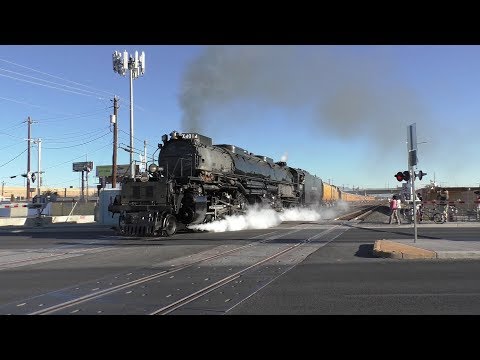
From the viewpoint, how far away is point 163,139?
69.4 feet

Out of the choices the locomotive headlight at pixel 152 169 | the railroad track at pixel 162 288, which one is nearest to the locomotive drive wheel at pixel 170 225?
the locomotive headlight at pixel 152 169

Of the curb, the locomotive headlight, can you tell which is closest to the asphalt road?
the curb

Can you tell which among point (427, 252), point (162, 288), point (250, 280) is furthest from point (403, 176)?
point (162, 288)

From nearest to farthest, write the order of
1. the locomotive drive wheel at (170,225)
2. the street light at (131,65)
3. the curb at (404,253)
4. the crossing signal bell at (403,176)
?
the curb at (404,253) < the crossing signal bell at (403,176) < the locomotive drive wheel at (170,225) < the street light at (131,65)

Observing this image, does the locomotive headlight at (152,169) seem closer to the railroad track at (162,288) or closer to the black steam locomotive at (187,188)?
the black steam locomotive at (187,188)

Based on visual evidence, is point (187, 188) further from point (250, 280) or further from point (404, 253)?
point (250, 280)

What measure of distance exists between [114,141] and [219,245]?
82.5ft

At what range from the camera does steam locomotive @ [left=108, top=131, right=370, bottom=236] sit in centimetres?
1823

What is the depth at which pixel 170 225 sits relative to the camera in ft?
62.4

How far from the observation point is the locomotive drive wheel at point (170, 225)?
735 inches

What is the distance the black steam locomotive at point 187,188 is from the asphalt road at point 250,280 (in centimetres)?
362

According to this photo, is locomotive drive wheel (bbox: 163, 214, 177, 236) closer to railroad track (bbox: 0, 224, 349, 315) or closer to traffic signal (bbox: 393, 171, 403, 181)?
railroad track (bbox: 0, 224, 349, 315)
